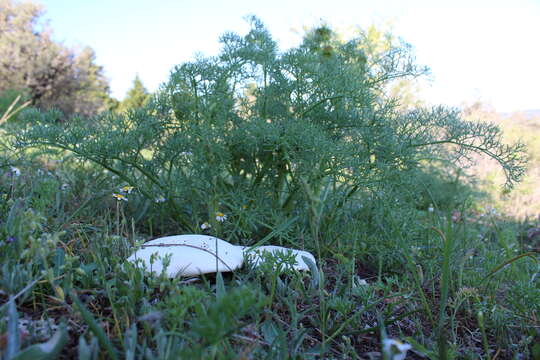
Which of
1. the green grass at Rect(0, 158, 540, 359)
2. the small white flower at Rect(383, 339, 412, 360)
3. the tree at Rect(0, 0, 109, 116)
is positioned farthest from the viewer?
the tree at Rect(0, 0, 109, 116)

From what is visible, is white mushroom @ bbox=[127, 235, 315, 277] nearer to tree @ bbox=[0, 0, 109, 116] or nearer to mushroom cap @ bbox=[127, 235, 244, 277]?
mushroom cap @ bbox=[127, 235, 244, 277]

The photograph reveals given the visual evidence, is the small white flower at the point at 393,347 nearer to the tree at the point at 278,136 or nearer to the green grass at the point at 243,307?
the green grass at the point at 243,307

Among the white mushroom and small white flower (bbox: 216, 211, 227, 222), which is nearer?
the white mushroom

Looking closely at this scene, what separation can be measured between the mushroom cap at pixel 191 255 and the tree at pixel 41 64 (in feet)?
46.8

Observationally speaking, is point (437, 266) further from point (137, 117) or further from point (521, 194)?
point (521, 194)

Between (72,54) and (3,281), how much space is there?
18.0 m

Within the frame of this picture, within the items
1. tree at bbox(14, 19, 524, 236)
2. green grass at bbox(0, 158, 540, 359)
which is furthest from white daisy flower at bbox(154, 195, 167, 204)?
green grass at bbox(0, 158, 540, 359)

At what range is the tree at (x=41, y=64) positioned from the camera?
14.5 m

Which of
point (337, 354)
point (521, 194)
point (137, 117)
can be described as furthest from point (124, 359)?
point (521, 194)

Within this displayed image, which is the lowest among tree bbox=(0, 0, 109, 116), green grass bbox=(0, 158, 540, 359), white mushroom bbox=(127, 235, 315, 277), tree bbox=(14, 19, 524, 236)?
green grass bbox=(0, 158, 540, 359)

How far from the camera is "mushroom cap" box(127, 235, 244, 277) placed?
1.30 m

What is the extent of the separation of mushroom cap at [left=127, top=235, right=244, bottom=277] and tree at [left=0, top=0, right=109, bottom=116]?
1427 cm

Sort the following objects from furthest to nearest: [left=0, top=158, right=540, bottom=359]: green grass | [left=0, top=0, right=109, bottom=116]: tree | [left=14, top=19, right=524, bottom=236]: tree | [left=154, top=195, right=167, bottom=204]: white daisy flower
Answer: [left=0, top=0, right=109, bottom=116]: tree
[left=154, top=195, right=167, bottom=204]: white daisy flower
[left=14, top=19, right=524, bottom=236]: tree
[left=0, top=158, right=540, bottom=359]: green grass

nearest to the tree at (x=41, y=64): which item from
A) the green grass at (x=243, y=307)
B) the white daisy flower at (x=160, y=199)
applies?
the white daisy flower at (x=160, y=199)
